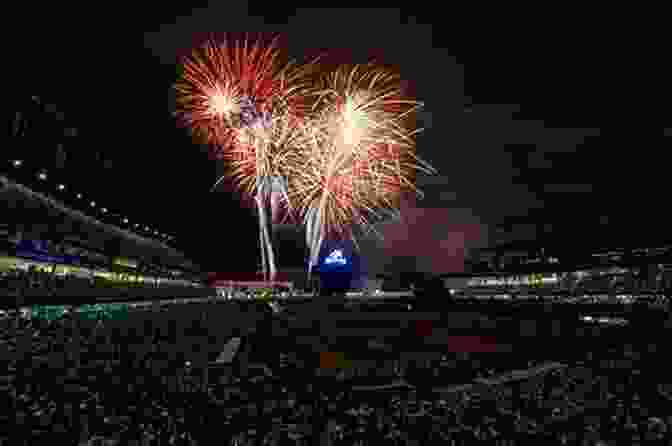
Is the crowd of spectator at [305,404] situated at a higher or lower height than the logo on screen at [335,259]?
lower

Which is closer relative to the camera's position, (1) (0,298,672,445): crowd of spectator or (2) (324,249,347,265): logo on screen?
(1) (0,298,672,445): crowd of spectator

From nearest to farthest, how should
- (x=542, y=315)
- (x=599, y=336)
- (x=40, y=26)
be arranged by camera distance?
(x=599, y=336)
(x=542, y=315)
(x=40, y=26)

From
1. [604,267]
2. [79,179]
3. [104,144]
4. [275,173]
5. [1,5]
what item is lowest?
[604,267]

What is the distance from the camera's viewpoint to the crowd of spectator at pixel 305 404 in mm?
2430

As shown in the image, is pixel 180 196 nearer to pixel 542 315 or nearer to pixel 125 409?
pixel 542 315

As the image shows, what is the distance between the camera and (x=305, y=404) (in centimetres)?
313

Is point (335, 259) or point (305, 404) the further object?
point (335, 259)

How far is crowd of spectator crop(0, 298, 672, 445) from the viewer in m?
2.43

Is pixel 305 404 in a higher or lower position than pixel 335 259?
lower

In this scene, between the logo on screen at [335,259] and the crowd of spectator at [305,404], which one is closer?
the crowd of spectator at [305,404]

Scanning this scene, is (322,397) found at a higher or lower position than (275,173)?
lower

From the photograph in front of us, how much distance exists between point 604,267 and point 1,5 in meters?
53.9

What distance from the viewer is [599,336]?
24.0 ft

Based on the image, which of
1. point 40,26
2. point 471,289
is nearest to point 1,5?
point 40,26
